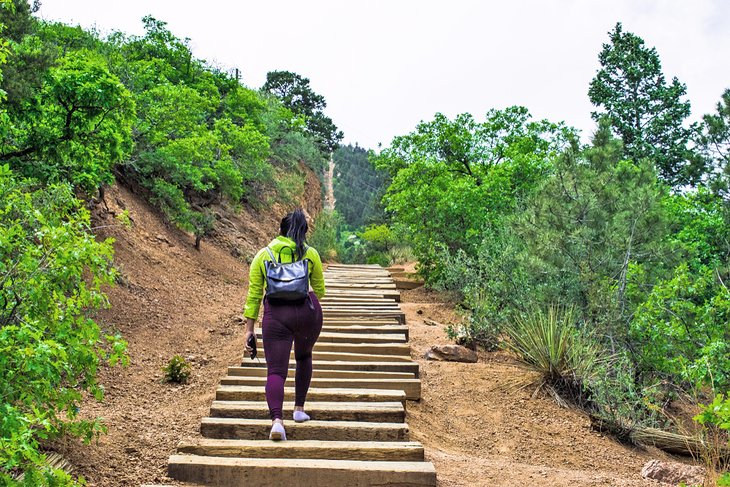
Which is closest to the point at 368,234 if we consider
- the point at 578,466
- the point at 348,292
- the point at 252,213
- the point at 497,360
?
the point at 252,213

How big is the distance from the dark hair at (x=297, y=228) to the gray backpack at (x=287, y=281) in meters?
0.21

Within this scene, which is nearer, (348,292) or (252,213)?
(348,292)

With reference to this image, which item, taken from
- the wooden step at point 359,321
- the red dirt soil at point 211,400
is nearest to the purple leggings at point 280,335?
the red dirt soil at point 211,400

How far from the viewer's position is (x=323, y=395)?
5.38 m

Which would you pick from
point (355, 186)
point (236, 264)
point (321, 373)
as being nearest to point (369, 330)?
point (321, 373)

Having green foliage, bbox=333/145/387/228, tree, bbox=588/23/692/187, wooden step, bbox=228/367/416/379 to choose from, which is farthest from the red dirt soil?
green foliage, bbox=333/145/387/228

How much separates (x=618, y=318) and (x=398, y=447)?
15.8ft

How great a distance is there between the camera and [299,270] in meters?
4.16

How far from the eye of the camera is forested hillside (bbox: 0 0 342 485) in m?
2.97

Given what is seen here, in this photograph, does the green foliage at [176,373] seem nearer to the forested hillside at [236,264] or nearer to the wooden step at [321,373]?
the forested hillside at [236,264]

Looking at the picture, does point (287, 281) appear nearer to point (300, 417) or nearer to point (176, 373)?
point (300, 417)

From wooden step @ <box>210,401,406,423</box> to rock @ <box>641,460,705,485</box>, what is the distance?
2.09 m

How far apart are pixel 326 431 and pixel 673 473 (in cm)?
278

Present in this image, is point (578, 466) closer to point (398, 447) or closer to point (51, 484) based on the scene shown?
point (398, 447)
